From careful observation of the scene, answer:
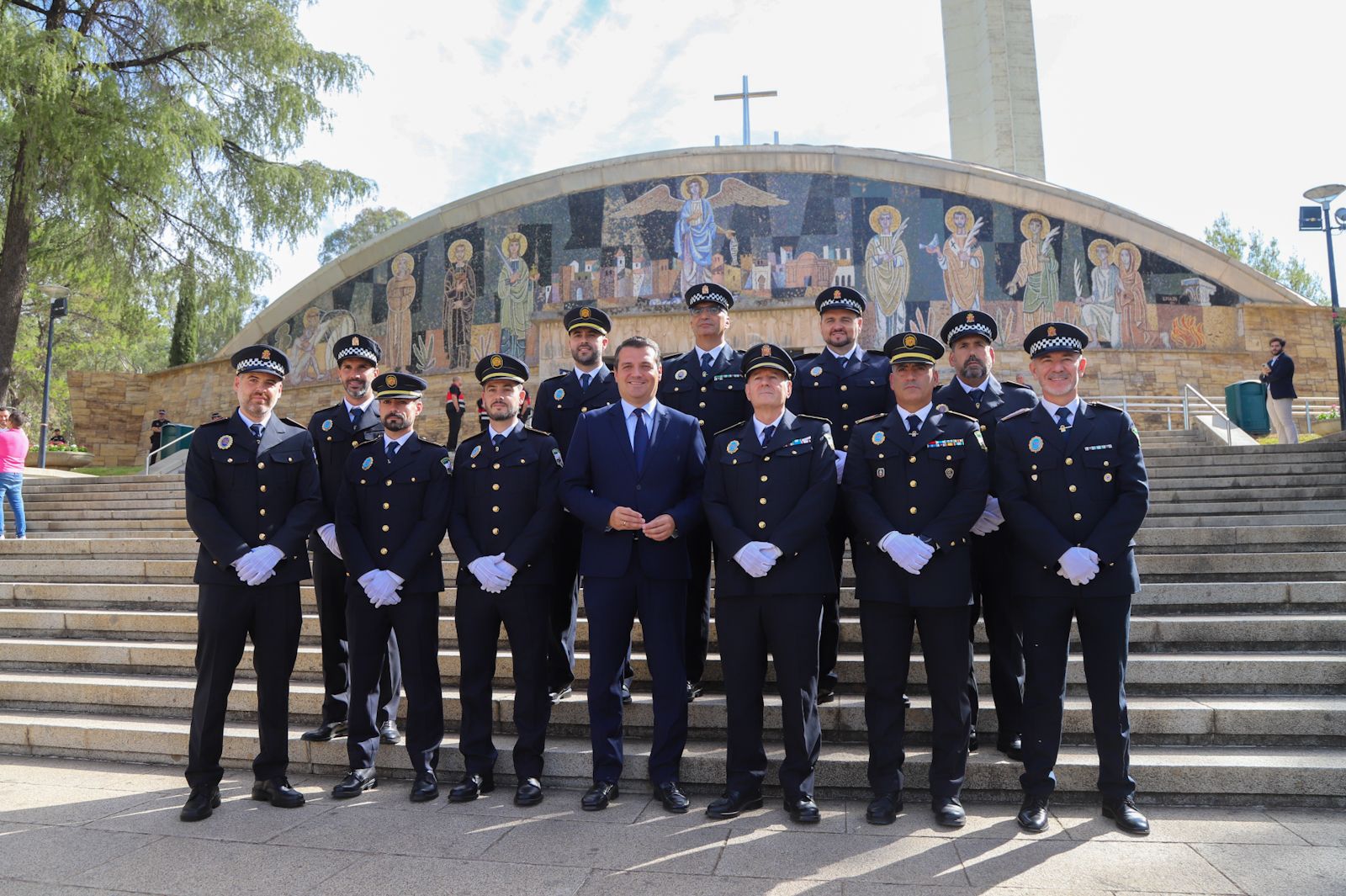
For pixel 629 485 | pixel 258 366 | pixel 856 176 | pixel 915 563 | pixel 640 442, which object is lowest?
pixel 915 563

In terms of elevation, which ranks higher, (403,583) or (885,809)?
(403,583)

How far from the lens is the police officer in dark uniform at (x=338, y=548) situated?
463 centimetres

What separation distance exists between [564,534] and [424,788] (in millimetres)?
1396

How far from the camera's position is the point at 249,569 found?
12.9 feet

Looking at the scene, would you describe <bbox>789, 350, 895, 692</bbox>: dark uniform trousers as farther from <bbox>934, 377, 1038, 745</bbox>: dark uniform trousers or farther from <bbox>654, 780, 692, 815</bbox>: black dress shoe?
<bbox>654, 780, 692, 815</bbox>: black dress shoe

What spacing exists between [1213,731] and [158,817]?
16.6 ft

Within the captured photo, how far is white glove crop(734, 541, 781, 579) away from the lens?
12.2 feet

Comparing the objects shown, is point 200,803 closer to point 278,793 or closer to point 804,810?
point 278,793

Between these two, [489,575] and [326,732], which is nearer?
[489,575]

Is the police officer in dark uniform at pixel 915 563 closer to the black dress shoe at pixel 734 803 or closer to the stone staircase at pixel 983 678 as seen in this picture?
the stone staircase at pixel 983 678

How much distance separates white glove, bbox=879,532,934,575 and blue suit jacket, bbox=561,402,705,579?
929mm

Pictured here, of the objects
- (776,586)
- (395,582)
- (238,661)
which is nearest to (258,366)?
(395,582)

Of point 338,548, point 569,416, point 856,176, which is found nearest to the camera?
point 338,548

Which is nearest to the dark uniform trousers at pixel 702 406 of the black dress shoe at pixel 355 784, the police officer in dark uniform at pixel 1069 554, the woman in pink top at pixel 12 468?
the police officer in dark uniform at pixel 1069 554
